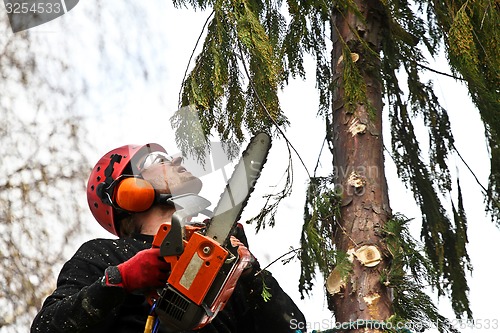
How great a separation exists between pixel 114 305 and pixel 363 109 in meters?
1.27

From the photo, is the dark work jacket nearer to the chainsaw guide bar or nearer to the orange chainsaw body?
the orange chainsaw body

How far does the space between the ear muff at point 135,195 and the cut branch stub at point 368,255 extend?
2.88ft

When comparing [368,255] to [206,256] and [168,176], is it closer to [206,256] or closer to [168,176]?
[206,256]

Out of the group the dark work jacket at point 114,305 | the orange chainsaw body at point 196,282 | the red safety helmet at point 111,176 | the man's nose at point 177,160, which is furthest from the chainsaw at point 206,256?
the red safety helmet at point 111,176

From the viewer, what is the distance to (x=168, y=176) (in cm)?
308

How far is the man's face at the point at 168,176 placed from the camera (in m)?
2.99

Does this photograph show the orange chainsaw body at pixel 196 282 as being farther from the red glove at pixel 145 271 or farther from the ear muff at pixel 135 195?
the ear muff at pixel 135 195

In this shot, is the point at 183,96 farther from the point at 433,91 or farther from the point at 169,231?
the point at 433,91

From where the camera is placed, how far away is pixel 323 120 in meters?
3.74

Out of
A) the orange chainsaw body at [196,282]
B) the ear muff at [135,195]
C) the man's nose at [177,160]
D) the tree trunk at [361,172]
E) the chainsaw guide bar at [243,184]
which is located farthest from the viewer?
the man's nose at [177,160]

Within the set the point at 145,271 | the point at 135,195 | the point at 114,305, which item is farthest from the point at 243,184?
the point at 135,195

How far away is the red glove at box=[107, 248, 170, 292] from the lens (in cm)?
237

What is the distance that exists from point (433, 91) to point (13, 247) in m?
4.56

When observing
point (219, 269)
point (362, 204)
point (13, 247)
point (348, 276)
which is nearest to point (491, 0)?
point (362, 204)
